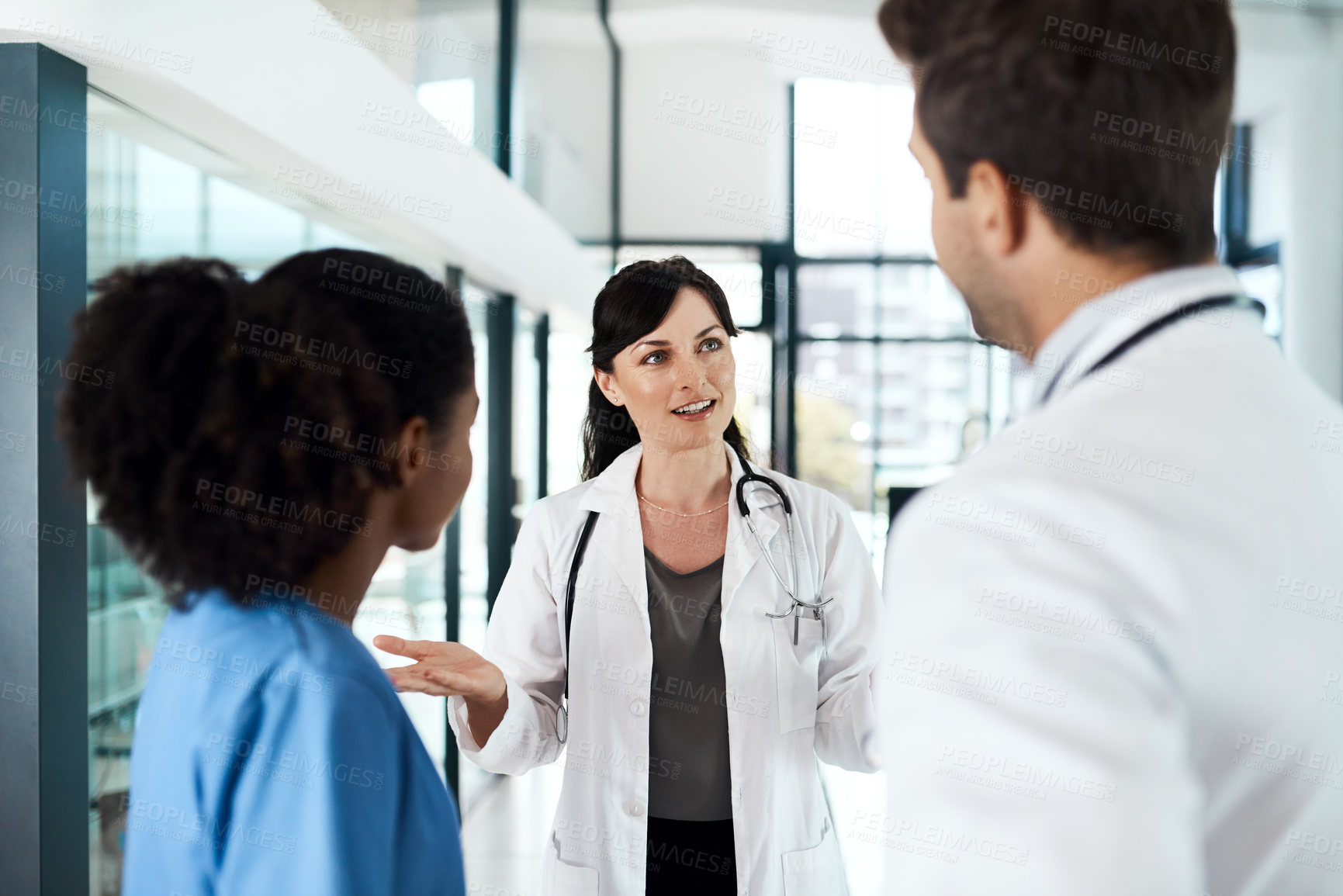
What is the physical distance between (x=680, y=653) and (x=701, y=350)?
526 millimetres

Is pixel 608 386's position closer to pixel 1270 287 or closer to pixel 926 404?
pixel 926 404

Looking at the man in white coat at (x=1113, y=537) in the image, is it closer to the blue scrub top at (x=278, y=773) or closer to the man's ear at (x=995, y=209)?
the man's ear at (x=995, y=209)

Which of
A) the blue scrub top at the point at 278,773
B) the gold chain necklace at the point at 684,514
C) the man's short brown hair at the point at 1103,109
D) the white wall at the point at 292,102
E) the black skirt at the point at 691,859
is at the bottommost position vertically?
the black skirt at the point at 691,859

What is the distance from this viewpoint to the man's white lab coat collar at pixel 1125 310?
0.65 m

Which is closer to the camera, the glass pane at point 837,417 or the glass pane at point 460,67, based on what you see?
the glass pane at point 460,67

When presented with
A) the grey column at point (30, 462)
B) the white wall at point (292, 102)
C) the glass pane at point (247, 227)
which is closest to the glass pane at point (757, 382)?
the white wall at point (292, 102)

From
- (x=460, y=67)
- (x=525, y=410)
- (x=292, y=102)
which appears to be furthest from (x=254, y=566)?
(x=525, y=410)

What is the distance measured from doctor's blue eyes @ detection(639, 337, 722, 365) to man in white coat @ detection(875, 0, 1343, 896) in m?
0.94

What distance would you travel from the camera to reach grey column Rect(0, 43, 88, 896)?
4.21 feet

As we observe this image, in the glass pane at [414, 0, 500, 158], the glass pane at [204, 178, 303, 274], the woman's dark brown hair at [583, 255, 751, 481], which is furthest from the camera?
the glass pane at [414, 0, 500, 158]

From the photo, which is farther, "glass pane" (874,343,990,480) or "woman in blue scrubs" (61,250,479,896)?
"glass pane" (874,343,990,480)

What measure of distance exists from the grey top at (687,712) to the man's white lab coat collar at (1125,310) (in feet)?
3.22

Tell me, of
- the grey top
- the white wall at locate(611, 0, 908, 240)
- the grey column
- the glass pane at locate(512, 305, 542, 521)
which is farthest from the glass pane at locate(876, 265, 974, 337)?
the grey column

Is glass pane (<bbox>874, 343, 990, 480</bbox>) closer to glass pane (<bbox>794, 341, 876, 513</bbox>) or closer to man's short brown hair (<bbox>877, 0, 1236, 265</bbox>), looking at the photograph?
glass pane (<bbox>794, 341, 876, 513</bbox>)
